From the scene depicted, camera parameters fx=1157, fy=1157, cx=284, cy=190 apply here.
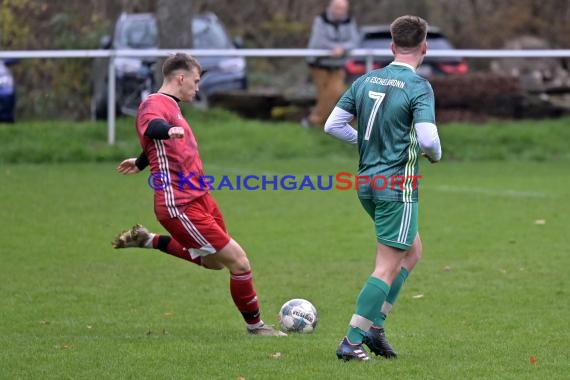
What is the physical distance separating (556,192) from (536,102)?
6.48 meters

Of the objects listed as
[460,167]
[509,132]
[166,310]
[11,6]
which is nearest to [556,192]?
[460,167]

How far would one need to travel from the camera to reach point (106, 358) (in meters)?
6.39

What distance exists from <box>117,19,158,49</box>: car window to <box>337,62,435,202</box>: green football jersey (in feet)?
48.4

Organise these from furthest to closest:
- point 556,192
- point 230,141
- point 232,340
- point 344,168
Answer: point 230,141
point 344,168
point 556,192
point 232,340

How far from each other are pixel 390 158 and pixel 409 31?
0.68m

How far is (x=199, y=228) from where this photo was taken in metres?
7.00

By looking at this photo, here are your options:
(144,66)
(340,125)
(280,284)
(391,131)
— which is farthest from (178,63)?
(144,66)

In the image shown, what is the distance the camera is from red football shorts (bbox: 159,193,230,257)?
700 cm

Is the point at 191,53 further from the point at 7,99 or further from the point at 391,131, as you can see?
the point at 391,131

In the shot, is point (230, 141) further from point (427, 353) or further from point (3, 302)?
point (427, 353)

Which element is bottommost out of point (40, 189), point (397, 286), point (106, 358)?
point (40, 189)

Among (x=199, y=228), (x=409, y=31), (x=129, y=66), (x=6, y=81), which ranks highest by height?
(x=409, y=31)

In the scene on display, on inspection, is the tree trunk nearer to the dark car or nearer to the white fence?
the white fence

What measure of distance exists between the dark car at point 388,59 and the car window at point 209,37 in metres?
2.67
